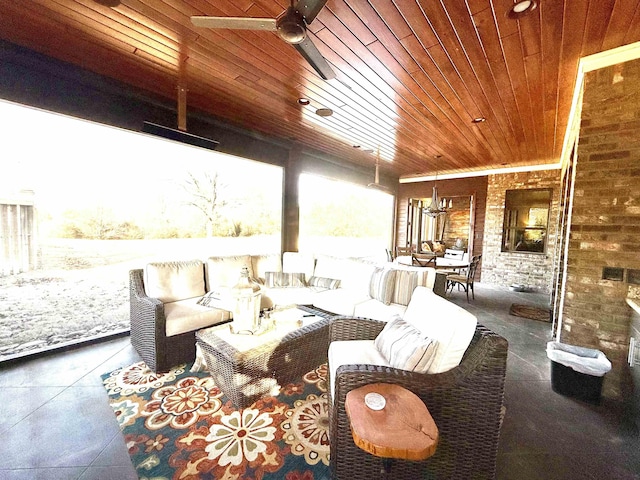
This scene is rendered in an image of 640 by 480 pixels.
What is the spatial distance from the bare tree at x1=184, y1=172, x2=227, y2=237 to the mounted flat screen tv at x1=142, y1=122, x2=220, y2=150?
1393 millimetres

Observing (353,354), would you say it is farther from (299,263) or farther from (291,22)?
(299,263)

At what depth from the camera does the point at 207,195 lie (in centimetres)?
421

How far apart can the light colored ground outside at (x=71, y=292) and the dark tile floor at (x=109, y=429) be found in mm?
378

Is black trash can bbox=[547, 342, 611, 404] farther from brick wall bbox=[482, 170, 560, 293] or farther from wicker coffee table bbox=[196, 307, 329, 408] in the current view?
brick wall bbox=[482, 170, 560, 293]

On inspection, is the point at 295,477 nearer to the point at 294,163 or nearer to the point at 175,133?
the point at 175,133

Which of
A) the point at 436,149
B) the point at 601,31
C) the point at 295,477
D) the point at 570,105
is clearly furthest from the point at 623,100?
the point at 295,477

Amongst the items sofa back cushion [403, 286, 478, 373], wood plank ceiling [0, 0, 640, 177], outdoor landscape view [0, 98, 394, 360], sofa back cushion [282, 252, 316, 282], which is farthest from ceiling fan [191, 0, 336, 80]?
sofa back cushion [282, 252, 316, 282]

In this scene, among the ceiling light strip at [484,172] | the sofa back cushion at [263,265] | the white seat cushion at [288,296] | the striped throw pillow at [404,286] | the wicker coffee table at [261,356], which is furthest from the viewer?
the ceiling light strip at [484,172]

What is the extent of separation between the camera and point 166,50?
85.4 inches

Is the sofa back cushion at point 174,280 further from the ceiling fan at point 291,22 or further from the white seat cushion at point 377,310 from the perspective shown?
the ceiling fan at point 291,22

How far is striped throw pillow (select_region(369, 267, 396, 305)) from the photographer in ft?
10.6

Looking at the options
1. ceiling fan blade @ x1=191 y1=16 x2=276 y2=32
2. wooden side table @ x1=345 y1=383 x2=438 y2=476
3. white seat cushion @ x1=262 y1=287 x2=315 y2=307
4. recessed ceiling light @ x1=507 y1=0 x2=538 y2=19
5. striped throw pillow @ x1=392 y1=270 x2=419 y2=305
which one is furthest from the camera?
white seat cushion @ x1=262 y1=287 x2=315 y2=307

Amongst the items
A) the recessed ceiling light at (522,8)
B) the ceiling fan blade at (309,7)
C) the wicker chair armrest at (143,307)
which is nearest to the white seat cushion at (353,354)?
the wicker chair armrest at (143,307)

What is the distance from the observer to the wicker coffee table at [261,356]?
77.2 inches
